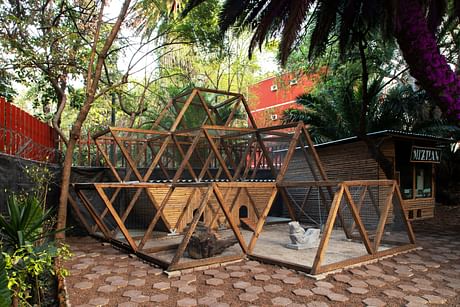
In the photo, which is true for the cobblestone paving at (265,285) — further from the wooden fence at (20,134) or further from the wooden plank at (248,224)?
the wooden plank at (248,224)

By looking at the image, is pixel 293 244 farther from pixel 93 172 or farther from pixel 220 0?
pixel 220 0

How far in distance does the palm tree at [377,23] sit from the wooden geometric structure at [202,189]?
1477 millimetres

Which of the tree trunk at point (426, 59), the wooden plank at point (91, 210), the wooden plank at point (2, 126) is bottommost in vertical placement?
the wooden plank at point (91, 210)

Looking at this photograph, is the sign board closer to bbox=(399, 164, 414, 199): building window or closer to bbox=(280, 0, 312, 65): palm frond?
bbox=(399, 164, 414, 199): building window

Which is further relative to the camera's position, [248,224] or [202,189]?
[202,189]

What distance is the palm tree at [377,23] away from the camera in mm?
5551

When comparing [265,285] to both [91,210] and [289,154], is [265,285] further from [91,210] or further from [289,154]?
[91,210]

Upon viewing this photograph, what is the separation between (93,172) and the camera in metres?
8.09

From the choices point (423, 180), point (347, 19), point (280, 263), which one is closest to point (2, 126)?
point (280, 263)

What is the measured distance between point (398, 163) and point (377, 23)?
12.3 feet

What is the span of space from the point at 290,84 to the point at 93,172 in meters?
15.1

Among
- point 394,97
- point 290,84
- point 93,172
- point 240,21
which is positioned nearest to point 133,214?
point 93,172

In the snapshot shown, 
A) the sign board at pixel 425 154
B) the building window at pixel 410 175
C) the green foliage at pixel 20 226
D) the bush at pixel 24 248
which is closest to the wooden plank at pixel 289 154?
the bush at pixel 24 248

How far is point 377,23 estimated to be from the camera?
6785 millimetres
